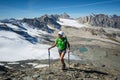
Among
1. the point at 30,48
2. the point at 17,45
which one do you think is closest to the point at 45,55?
the point at 30,48

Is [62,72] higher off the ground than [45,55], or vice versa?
[62,72]

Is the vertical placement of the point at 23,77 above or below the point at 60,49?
below

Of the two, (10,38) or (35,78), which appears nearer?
(35,78)

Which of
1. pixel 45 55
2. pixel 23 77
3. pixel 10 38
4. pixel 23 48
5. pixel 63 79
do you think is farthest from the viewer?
pixel 10 38

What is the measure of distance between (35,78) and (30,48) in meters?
149

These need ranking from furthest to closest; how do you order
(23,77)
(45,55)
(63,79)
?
(45,55) → (23,77) → (63,79)

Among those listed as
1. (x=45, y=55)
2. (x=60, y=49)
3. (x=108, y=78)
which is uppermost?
(x=60, y=49)

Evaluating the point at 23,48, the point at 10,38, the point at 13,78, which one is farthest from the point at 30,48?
the point at 13,78

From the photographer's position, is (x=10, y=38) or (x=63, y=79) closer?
(x=63, y=79)

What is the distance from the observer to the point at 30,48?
541ft

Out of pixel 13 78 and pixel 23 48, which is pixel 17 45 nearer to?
pixel 23 48

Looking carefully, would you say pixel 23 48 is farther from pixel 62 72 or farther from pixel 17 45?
pixel 62 72

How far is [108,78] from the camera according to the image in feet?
62.4

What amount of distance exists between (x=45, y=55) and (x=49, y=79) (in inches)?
4801
